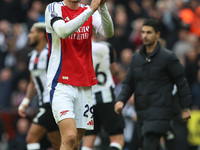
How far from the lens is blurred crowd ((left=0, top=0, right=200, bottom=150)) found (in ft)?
47.2

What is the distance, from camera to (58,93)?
22.9ft

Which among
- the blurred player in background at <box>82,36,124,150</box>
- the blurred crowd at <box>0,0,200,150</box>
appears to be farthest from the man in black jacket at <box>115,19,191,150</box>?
the blurred crowd at <box>0,0,200,150</box>

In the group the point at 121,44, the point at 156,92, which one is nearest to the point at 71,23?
the point at 156,92

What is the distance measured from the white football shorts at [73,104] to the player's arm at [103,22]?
2.59 feet

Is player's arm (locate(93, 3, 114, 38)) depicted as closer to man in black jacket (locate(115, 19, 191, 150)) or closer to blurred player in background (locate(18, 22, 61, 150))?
man in black jacket (locate(115, 19, 191, 150))

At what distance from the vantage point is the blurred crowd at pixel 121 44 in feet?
47.2

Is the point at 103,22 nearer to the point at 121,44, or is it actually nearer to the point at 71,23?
the point at 71,23

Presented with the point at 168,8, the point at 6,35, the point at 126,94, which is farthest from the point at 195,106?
the point at 6,35

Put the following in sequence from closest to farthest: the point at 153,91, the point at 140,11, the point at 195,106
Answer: the point at 153,91, the point at 195,106, the point at 140,11

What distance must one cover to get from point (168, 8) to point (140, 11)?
Result: 135 cm

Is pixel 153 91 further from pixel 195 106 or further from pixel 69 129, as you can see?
pixel 195 106

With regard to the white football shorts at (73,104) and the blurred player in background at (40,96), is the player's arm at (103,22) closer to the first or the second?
the white football shorts at (73,104)

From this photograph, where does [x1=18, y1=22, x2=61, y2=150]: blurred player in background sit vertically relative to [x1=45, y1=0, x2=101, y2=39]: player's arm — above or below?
below

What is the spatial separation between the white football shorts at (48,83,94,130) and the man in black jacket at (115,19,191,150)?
1.48 metres
